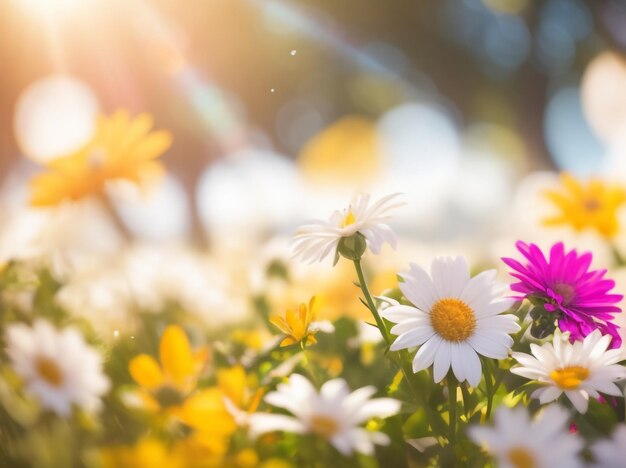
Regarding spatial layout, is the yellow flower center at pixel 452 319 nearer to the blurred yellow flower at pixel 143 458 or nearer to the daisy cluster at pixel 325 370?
the daisy cluster at pixel 325 370

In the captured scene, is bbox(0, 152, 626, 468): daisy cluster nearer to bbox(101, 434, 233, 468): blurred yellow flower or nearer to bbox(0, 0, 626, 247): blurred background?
bbox(101, 434, 233, 468): blurred yellow flower

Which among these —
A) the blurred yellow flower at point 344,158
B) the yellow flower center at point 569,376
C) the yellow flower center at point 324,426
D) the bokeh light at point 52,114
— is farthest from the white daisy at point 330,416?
the blurred yellow flower at point 344,158

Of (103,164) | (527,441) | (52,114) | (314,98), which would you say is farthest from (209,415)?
(314,98)

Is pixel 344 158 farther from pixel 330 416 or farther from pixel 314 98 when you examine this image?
pixel 330 416

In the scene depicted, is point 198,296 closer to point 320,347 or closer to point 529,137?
point 320,347

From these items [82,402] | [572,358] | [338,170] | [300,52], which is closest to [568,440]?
[572,358]

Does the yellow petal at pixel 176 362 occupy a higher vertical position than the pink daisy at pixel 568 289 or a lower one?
lower
